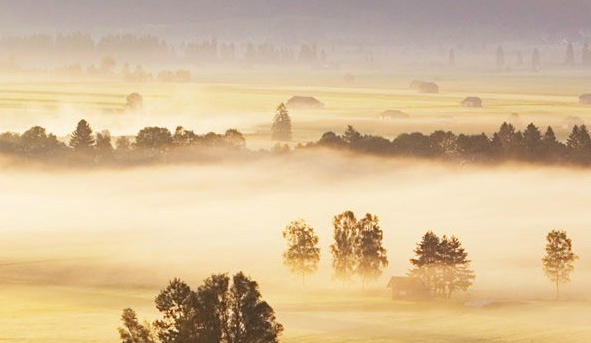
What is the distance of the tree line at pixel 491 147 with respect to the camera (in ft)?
625

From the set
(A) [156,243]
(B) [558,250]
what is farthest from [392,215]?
(B) [558,250]

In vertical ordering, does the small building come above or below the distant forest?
below

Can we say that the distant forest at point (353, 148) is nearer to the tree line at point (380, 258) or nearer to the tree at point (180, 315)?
the tree line at point (380, 258)

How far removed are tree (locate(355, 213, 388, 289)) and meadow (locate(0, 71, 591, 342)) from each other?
1634 mm

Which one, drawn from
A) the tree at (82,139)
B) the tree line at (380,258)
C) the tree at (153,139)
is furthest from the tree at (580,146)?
the tree line at (380,258)

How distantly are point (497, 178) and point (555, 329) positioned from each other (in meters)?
90.9

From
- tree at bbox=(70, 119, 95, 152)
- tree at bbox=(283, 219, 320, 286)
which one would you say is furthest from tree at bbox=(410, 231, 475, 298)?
tree at bbox=(70, 119, 95, 152)

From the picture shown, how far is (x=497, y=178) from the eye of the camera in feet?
604

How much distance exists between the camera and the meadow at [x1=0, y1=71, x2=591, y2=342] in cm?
9606

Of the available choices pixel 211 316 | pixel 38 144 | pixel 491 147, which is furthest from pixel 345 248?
pixel 38 144

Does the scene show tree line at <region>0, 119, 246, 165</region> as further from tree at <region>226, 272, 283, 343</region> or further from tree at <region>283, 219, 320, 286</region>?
tree at <region>226, 272, 283, 343</region>

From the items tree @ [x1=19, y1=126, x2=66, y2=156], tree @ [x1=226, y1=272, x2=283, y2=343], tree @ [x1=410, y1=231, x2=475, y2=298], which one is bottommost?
tree @ [x1=226, y1=272, x2=283, y2=343]

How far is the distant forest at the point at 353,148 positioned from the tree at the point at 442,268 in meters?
74.1

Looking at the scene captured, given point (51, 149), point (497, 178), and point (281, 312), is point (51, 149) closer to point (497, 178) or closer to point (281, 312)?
point (497, 178)
